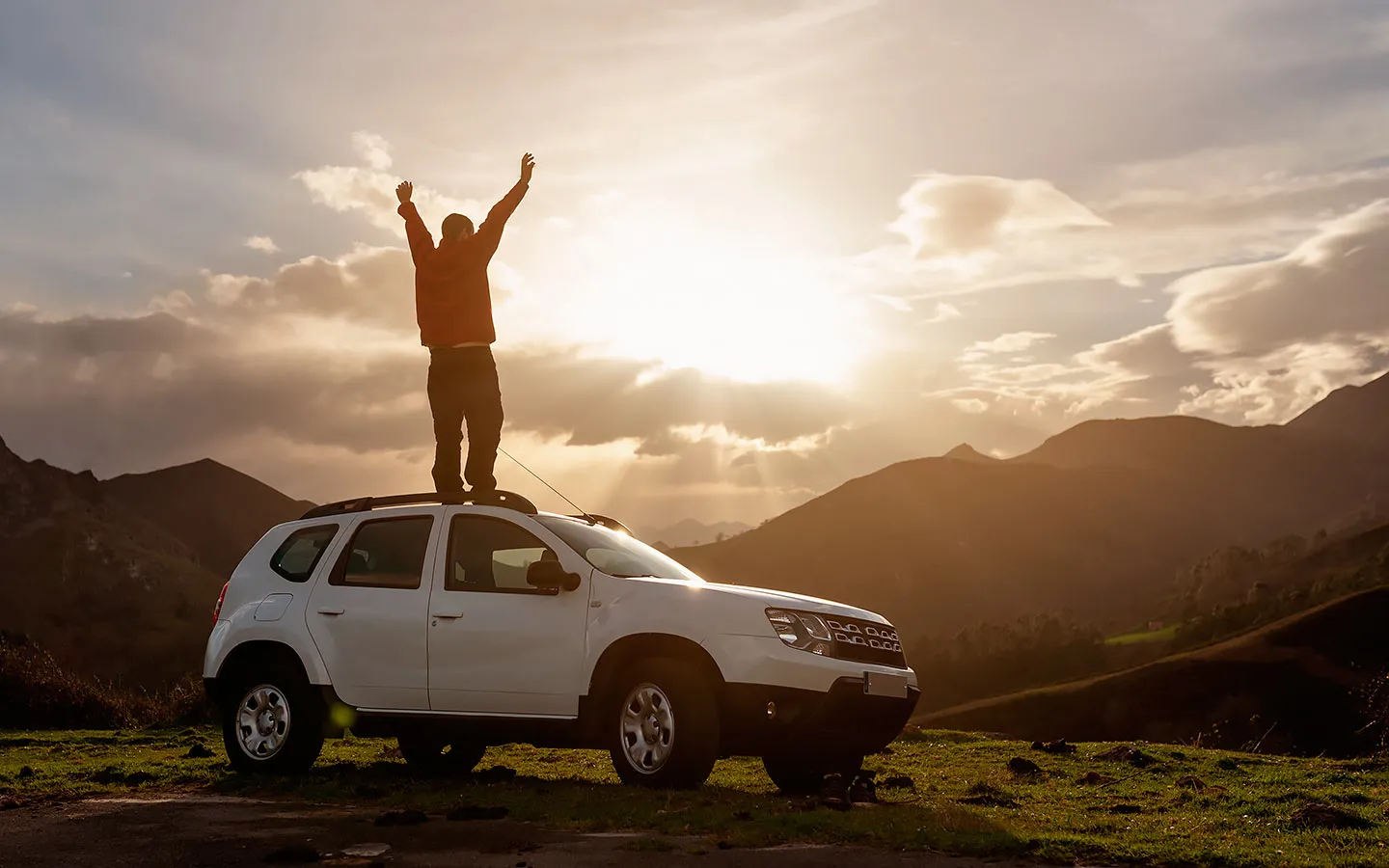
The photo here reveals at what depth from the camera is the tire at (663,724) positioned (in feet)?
27.6

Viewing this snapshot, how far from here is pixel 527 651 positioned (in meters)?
9.16

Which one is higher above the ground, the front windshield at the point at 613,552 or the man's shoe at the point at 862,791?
the front windshield at the point at 613,552

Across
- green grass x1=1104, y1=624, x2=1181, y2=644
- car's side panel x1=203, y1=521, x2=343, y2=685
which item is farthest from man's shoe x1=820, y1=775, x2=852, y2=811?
green grass x1=1104, y1=624, x2=1181, y2=644

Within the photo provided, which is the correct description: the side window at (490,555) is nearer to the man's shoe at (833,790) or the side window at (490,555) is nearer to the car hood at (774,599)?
the car hood at (774,599)

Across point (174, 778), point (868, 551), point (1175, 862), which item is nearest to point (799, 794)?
point (1175, 862)

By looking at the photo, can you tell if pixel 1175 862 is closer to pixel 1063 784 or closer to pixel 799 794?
pixel 799 794

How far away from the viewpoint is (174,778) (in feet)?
34.7

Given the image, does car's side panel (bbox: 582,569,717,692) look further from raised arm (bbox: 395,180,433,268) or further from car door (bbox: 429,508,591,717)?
raised arm (bbox: 395,180,433,268)

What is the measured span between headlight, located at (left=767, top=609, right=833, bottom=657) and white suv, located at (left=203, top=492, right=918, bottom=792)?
12 mm

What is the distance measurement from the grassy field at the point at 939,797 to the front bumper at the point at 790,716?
1.31 feet

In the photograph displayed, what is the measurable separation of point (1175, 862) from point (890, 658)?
112 inches

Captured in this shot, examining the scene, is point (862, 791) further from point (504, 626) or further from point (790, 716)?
point (504, 626)

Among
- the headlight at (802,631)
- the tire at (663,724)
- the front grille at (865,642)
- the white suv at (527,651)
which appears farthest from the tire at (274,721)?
the front grille at (865,642)

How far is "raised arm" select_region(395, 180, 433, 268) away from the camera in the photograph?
11.6 m
